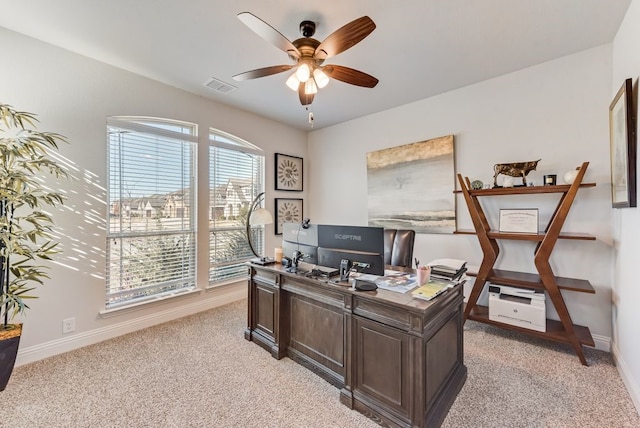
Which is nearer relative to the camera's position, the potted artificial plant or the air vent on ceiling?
the potted artificial plant

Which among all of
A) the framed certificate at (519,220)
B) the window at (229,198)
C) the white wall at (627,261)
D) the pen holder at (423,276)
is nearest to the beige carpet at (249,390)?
the white wall at (627,261)

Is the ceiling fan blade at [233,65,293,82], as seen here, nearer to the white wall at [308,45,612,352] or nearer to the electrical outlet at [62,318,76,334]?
the white wall at [308,45,612,352]

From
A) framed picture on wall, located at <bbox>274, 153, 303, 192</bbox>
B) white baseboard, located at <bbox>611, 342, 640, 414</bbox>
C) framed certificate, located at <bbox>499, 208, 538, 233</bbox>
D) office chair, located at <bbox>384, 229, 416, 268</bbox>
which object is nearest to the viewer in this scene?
white baseboard, located at <bbox>611, 342, 640, 414</bbox>

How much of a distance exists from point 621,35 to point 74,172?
491cm

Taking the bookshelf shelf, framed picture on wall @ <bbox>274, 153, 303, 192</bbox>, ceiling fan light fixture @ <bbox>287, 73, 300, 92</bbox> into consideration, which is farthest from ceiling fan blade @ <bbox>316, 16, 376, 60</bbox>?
framed picture on wall @ <bbox>274, 153, 303, 192</bbox>

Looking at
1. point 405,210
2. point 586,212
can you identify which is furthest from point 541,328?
point 405,210

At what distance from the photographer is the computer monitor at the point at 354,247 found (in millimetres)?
1876

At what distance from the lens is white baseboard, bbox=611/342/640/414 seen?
173 cm

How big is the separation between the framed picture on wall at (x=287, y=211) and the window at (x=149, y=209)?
139 centimetres

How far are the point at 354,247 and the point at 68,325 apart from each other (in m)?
2.84

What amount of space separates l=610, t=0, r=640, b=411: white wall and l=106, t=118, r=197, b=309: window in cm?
416

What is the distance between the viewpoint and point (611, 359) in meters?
2.26

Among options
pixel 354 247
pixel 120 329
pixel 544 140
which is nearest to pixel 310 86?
pixel 354 247

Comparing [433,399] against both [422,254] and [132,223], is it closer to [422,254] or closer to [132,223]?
[422,254]
